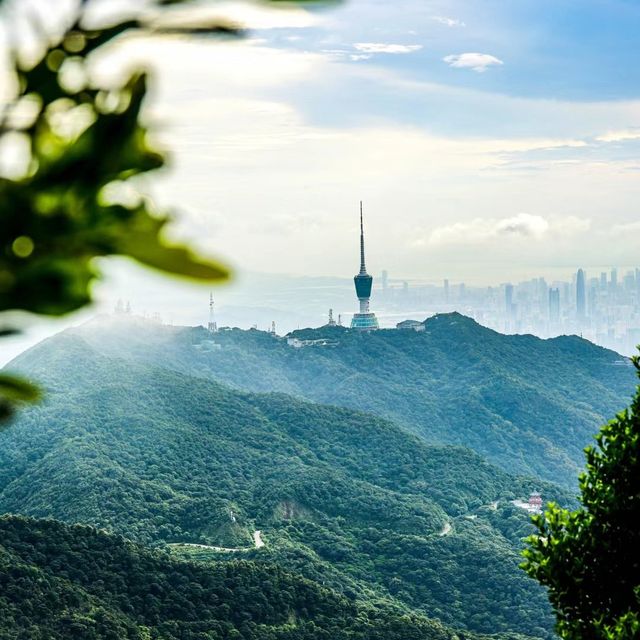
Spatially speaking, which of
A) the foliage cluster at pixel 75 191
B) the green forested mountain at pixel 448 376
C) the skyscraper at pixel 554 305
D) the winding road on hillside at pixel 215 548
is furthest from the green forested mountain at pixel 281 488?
the skyscraper at pixel 554 305

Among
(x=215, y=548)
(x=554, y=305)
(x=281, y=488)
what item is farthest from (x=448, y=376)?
(x=554, y=305)

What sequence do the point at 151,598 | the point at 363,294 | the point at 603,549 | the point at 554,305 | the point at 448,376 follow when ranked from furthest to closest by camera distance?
the point at 554,305, the point at 363,294, the point at 448,376, the point at 151,598, the point at 603,549

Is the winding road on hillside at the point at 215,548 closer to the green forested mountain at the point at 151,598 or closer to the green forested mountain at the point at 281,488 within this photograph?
the green forested mountain at the point at 281,488

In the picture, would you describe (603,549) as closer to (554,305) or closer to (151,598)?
(151,598)

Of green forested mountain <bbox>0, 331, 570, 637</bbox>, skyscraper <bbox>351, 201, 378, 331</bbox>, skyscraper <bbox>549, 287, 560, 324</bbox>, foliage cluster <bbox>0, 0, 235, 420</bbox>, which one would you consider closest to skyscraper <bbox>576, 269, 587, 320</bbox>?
skyscraper <bbox>549, 287, 560, 324</bbox>

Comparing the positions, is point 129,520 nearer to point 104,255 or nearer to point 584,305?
point 104,255
